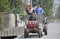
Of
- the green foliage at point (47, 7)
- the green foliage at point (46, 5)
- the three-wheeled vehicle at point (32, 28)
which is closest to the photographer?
the three-wheeled vehicle at point (32, 28)

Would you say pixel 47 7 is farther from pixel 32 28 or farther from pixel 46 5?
pixel 32 28

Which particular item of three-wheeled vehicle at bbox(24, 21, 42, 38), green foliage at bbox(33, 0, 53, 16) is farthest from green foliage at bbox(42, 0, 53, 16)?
three-wheeled vehicle at bbox(24, 21, 42, 38)

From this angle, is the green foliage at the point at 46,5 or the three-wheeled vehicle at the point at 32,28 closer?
the three-wheeled vehicle at the point at 32,28

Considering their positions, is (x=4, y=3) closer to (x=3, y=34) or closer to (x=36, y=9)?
(x=36, y=9)

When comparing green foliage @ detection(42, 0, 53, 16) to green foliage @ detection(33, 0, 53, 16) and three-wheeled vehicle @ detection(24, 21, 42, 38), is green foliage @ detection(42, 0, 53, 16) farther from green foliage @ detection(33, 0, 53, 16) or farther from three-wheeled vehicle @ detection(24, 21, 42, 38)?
three-wheeled vehicle @ detection(24, 21, 42, 38)

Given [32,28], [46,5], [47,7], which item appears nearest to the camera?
[32,28]

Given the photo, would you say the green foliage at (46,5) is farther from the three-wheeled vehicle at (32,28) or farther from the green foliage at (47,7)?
the three-wheeled vehicle at (32,28)

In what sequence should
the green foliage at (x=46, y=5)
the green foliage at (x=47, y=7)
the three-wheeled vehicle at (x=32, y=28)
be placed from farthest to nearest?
the green foliage at (x=47, y=7), the green foliage at (x=46, y=5), the three-wheeled vehicle at (x=32, y=28)

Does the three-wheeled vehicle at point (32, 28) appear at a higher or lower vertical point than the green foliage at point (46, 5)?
higher

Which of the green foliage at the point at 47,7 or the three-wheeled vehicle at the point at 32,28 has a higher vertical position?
the three-wheeled vehicle at the point at 32,28

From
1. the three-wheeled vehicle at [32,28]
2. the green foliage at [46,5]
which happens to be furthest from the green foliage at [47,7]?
the three-wheeled vehicle at [32,28]

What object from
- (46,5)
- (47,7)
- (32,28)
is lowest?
(47,7)

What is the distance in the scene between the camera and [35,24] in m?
19.6

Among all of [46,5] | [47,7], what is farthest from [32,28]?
[46,5]
